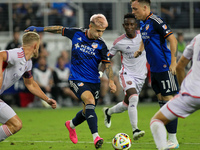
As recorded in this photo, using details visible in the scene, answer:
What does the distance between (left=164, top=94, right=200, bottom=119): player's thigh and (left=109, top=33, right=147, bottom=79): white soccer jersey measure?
4.46m

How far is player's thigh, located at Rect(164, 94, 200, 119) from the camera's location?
4996 millimetres

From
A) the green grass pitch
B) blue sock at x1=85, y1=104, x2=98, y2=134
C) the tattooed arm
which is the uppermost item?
the tattooed arm

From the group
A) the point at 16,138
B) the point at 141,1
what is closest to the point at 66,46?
the point at 16,138

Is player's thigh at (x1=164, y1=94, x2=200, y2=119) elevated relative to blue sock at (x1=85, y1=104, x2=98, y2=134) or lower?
elevated

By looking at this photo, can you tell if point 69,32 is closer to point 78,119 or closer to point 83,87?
point 83,87

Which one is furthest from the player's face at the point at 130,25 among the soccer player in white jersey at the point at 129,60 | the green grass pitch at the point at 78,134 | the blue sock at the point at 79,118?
the blue sock at the point at 79,118

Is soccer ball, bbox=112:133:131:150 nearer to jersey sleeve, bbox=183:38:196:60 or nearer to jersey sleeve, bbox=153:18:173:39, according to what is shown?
jersey sleeve, bbox=153:18:173:39

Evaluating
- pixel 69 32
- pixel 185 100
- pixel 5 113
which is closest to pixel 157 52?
pixel 69 32

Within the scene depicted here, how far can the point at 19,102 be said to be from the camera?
16828 mm

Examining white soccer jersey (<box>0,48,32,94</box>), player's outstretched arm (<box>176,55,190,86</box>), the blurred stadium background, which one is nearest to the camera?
player's outstretched arm (<box>176,55,190,86</box>)

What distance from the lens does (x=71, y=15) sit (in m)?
19.6

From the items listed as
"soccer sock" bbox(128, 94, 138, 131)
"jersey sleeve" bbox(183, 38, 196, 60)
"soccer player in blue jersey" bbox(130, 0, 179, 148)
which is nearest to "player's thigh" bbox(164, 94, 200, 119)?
"jersey sleeve" bbox(183, 38, 196, 60)

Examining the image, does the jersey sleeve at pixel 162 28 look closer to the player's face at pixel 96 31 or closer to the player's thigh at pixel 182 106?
the player's face at pixel 96 31

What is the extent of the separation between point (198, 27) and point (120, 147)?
14.6m
